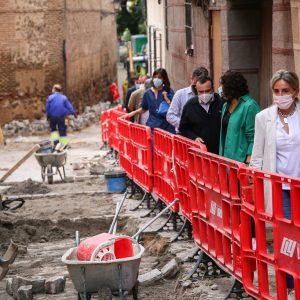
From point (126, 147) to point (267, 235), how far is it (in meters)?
10.5

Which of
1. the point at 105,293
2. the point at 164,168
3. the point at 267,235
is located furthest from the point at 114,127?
the point at 267,235

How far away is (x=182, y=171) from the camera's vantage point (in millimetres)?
12203

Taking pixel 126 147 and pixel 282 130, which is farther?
pixel 126 147

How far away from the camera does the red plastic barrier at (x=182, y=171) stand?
11734 millimetres

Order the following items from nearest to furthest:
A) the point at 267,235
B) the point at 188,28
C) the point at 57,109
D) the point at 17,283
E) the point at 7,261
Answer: the point at 267,235 < the point at 17,283 < the point at 7,261 < the point at 188,28 < the point at 57,109

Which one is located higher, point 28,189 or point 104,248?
point 104,248

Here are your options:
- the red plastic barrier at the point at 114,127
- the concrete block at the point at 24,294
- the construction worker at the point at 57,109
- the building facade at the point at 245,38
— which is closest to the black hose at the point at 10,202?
the building facade at the point at 245,38

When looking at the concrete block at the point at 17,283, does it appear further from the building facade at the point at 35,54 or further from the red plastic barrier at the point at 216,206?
the building facade at the point at 35,54

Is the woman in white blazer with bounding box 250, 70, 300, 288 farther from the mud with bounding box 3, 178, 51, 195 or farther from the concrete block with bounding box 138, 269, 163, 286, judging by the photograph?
the mud with bounding box 3, 178, 51, 195

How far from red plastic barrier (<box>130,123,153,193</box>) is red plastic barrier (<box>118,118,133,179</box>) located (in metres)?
0.40

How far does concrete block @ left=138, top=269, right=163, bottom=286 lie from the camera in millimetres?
10984

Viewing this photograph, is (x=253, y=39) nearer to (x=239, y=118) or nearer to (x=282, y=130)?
(x=239, y=118)

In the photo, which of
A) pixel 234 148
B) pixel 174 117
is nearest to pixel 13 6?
pixel 174 117

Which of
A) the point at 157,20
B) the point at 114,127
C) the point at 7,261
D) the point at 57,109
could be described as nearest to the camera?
the point at 7,261
